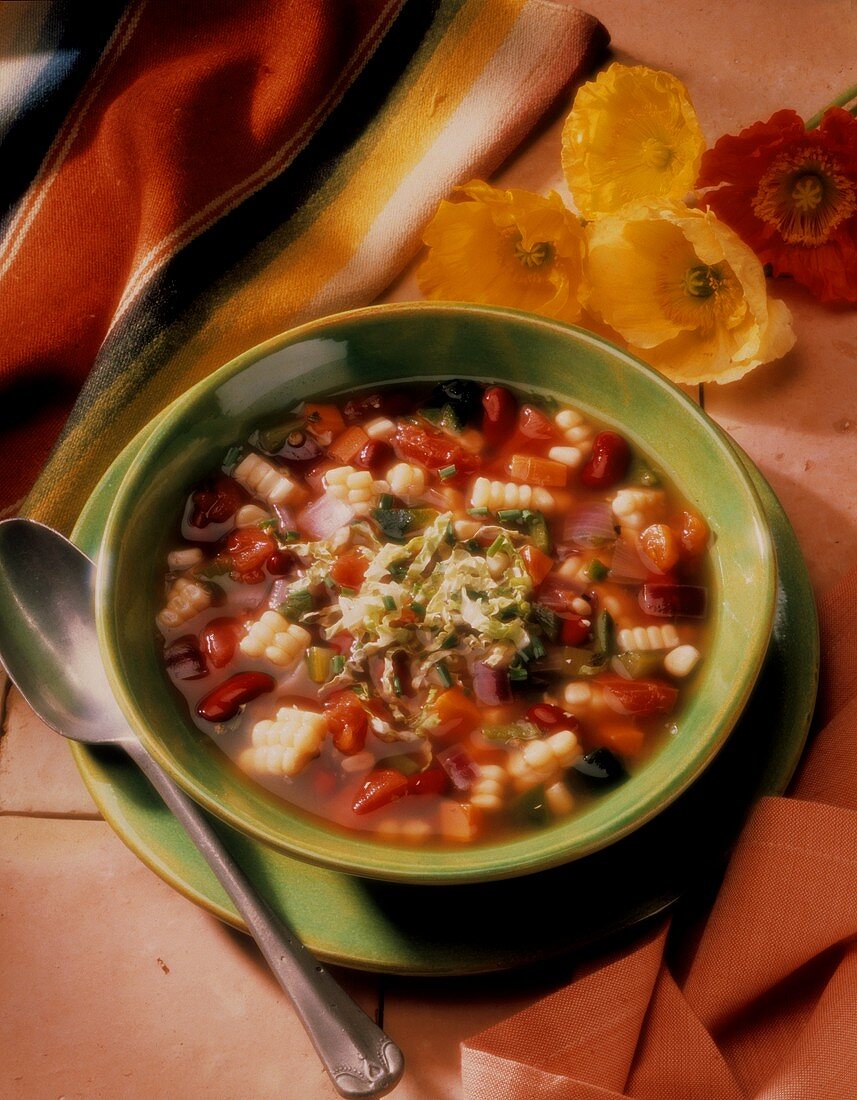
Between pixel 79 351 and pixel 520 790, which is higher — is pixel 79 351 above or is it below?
above

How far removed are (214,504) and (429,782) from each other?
25.6 inches

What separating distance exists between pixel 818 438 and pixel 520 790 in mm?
1024

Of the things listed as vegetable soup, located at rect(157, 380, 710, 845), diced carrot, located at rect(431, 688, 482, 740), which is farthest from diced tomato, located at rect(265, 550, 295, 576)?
diced carrot, located at rect(431, 688, 482, 740)

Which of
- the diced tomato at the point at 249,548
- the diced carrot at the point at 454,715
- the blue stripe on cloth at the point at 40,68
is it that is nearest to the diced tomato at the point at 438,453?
the diced tomato at the point at 249,548

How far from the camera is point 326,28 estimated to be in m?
2.67

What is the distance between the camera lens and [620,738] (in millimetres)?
1938

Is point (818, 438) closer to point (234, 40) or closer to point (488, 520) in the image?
point (488, 520)

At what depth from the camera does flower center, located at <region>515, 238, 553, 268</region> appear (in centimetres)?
239

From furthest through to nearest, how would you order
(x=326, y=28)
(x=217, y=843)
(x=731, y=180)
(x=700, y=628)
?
(x=326, y=28) → (x=731, y=180) → (x=700, y=628) → (x=217, y=843)

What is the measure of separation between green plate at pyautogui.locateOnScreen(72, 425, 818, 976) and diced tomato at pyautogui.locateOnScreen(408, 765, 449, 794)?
15 centimetres

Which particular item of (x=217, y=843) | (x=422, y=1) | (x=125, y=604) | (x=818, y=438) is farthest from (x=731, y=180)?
(x=217, y=843)

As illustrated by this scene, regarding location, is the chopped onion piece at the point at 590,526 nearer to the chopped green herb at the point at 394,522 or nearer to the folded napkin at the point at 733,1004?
the chopped green herb at the point at 394,522

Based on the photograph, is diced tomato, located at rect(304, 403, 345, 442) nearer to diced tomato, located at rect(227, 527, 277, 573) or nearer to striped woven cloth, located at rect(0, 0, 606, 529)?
diced tomato, located at rect(227, 527, 277, 573)

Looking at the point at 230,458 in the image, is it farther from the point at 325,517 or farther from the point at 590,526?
the point at 590,526
